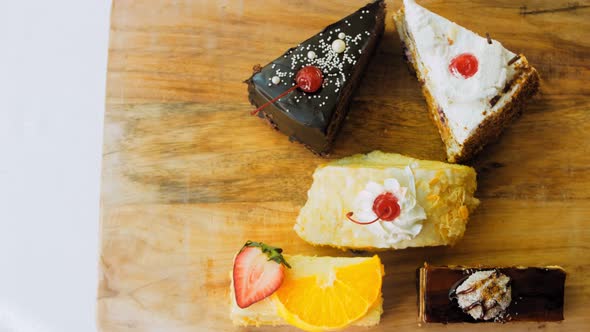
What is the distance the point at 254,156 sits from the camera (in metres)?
4.08

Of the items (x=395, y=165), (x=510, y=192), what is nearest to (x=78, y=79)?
(x=395, y=165)

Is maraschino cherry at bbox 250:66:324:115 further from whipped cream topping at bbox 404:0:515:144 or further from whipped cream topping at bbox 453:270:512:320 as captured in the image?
whipped cream topping at bbox 453:270:512:320

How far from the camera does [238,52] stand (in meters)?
4.13

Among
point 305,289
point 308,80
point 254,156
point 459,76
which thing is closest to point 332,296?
point 305,289

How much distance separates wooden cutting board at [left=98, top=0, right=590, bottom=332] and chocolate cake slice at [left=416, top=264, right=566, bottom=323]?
0.30m

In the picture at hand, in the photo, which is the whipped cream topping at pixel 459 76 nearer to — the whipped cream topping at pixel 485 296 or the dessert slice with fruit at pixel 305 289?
the whipped cream topping at pixel 485 296

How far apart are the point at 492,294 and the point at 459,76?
1329 millimetres

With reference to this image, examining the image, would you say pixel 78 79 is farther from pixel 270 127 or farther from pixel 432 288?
pixel 432 288

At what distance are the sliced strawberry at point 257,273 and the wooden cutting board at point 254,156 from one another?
306 mm

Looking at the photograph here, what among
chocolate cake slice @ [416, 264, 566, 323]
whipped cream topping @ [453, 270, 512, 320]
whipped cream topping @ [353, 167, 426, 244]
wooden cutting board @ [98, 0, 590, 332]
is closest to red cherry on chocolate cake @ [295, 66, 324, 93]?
wooden cutting board @ [98, 0, 590, 332]

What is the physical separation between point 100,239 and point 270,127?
1313 millimetres

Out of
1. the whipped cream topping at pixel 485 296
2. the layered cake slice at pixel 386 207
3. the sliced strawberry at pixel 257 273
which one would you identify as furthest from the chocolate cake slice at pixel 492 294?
the sliced strawberry at pixel 257 273

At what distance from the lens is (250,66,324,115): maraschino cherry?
12.3 feet

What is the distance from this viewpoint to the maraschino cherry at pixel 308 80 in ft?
12.3
